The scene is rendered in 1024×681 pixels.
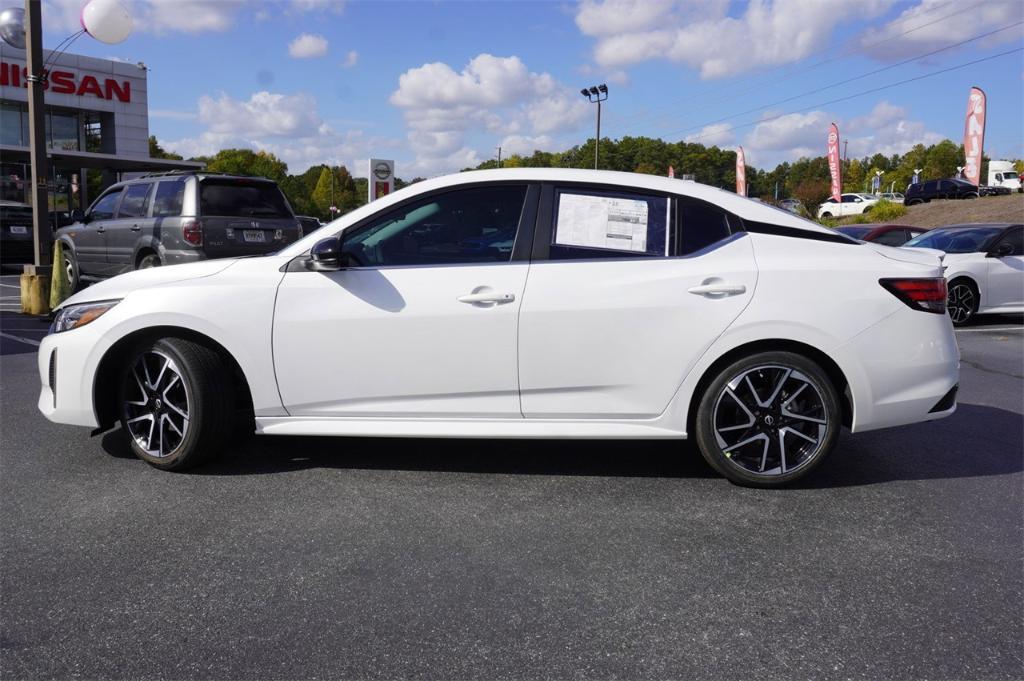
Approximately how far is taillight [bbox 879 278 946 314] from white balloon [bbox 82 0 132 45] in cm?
1072

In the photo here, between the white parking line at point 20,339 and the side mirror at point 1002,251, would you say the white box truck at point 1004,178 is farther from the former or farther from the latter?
the white parking line at point 20,339

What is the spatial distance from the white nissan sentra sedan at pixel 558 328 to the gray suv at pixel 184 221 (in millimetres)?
6437

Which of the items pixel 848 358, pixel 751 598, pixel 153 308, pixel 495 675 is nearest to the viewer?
pixel 495 675

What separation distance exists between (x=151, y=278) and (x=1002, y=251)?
450 inches

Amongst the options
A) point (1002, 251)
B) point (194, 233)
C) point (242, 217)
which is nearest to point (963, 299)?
point (1002, 251)

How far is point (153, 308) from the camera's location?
14.3 ft

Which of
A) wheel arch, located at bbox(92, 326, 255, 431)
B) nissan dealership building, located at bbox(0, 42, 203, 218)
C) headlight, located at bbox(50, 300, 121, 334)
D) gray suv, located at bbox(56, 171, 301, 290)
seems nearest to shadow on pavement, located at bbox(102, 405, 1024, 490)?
wheel arch, located at bbox(92, 326, 255, 431)

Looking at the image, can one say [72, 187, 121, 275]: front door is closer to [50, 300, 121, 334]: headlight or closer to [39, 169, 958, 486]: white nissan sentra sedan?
[50, 300, 121, 334]: headlight

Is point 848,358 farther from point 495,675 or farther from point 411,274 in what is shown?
point 495,675

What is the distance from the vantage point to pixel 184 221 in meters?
11.0

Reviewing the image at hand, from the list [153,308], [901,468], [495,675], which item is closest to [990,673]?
[495,675]

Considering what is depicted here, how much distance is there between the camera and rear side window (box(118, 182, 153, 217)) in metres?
11.8

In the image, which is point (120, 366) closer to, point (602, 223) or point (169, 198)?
point (602, 223)

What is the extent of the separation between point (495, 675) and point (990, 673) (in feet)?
4.84
